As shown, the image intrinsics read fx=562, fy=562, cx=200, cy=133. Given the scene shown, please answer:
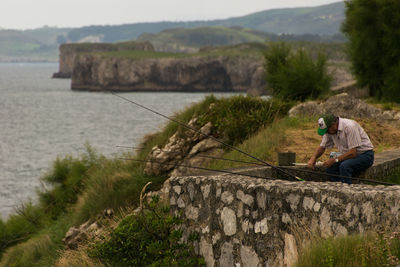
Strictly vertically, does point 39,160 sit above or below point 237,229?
below

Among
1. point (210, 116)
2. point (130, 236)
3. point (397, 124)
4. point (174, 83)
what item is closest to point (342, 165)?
point (130, 236)

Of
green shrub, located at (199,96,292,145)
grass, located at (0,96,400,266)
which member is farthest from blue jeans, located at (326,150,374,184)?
green shrub, located at (199,96,292,145)

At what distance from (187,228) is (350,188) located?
258 centimetres

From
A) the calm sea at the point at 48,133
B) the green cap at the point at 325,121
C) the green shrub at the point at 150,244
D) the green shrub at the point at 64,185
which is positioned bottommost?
the calm sea at the point at 48,133

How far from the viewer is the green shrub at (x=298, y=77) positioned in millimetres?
22031

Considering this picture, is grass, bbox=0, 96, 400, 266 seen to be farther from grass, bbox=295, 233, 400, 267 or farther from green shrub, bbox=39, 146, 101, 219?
grass, bbox=295, 233, 400, 267

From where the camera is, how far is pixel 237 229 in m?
7.05

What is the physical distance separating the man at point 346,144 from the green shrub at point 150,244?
2.46m

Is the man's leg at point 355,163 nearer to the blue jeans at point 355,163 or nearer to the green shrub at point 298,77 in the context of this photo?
the blue jeans at point 355,163

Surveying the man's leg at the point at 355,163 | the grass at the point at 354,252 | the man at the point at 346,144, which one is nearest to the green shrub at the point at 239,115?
the man at the point at 346,144

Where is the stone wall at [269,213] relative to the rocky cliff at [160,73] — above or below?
above

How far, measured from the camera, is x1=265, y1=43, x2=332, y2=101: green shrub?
72.3 feet

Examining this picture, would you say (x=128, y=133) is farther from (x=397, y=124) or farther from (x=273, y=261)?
(x=273, y=261)

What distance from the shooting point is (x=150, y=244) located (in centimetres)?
852
